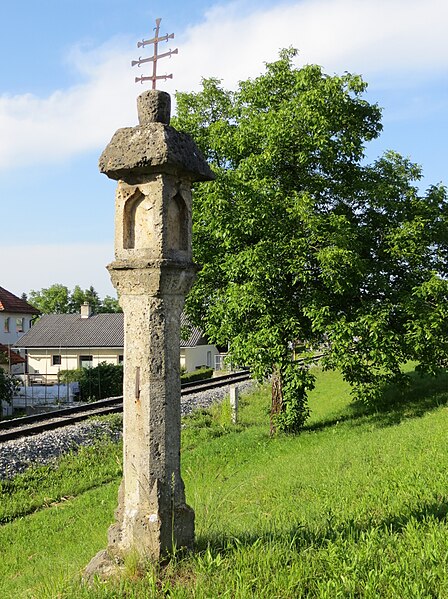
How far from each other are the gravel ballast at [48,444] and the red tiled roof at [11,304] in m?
33.9

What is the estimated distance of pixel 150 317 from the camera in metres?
4.55

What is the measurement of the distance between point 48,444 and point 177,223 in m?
11.4

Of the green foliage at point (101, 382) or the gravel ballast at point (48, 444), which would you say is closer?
the gravel ballast at point (48, 444)

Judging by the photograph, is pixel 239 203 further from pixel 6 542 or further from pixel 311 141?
pixel 6 542

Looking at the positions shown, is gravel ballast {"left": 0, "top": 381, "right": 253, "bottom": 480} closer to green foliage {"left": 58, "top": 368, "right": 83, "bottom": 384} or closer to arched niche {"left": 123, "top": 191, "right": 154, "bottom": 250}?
arched niche {"left": 123, "top": 191, "right": 154, "bottom": 250}

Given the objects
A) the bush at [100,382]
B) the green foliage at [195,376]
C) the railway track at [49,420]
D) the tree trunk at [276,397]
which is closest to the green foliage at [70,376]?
the bush at [100,382]

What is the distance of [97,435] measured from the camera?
15.9 metres

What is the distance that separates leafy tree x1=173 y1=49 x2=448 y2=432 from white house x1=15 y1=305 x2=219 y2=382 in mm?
28098

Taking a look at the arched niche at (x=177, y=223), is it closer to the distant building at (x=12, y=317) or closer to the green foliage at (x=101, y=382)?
the green foliage at (x=101, y=382)

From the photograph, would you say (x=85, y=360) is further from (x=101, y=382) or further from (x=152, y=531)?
(x=152, y=531)

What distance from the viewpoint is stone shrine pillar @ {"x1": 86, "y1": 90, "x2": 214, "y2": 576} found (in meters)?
4.43

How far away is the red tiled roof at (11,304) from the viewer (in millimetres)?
48062

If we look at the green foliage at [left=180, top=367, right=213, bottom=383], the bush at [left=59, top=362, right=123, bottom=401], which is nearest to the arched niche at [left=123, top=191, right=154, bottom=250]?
the bush at [left=59, top=362, right=123, bottom=401]

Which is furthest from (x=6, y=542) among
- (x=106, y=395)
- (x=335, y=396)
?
(x=106, y=395)
